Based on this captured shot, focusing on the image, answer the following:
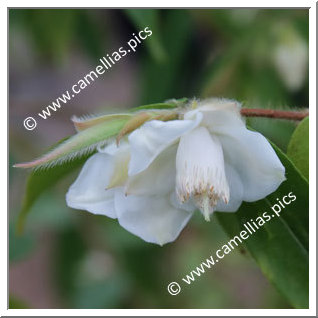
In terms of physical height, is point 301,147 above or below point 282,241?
above

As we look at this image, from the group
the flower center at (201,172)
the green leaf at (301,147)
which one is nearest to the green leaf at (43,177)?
the flower center at (201,172)

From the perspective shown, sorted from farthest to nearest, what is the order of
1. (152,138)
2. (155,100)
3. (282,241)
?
(155,100), (282,241), (152,138)

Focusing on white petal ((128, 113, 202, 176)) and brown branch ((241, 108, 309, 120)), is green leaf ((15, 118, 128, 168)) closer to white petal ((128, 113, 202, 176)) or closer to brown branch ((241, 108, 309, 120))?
white petal ((128, 113, 202, 176))

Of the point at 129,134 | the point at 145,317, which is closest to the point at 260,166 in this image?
the point at 129,134

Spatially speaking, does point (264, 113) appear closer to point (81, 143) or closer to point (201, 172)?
point (201, 172)

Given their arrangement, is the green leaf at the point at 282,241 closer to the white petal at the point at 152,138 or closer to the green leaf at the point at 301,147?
the green leaf at the point at 301,147

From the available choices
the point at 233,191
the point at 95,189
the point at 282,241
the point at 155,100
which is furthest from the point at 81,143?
the point at 155,100

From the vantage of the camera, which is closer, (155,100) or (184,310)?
(184,310)
